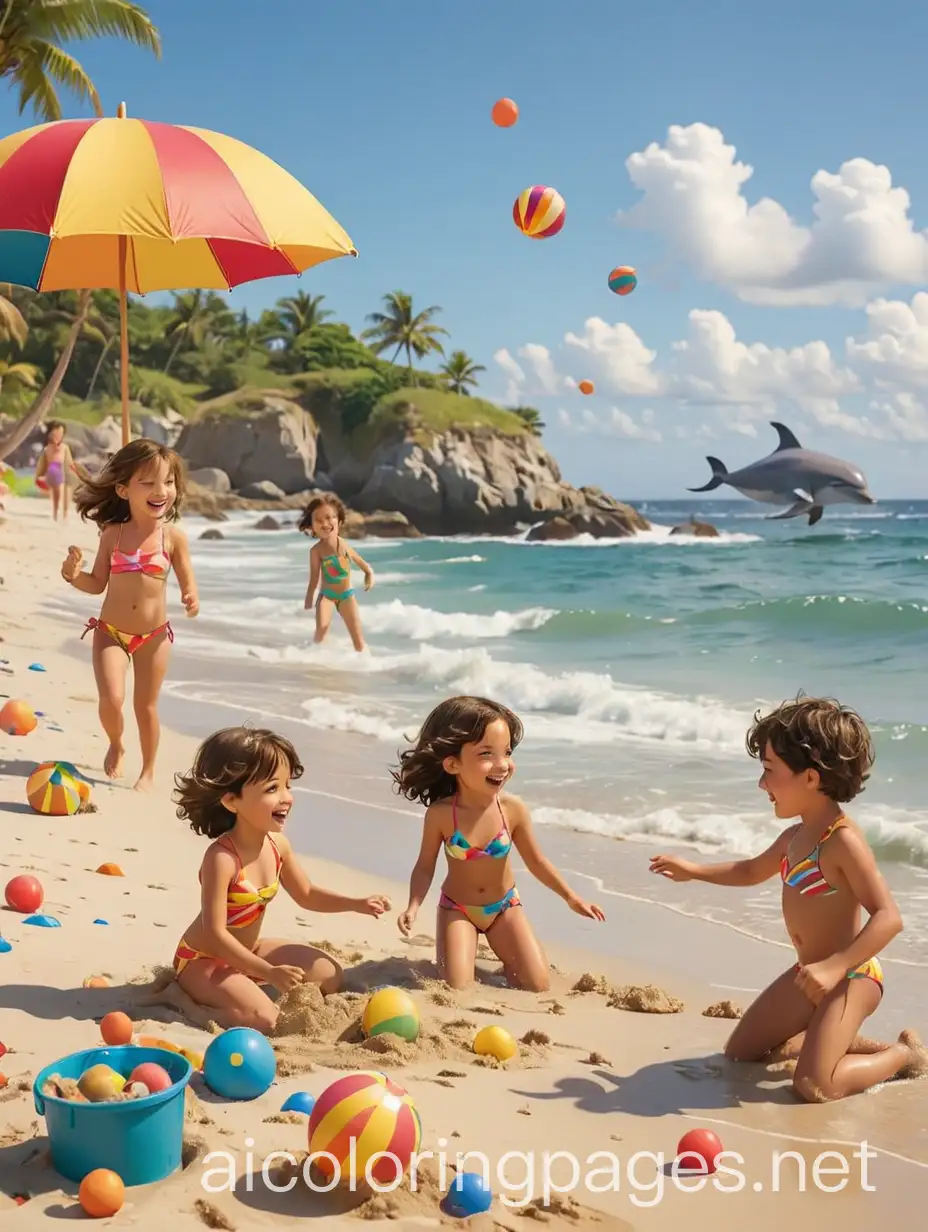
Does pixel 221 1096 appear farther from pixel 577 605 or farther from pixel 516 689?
pixel 577 605

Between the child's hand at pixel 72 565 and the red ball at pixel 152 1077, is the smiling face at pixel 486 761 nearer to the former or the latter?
the red ball at pixel 152 1077

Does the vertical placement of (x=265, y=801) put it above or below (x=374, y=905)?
above

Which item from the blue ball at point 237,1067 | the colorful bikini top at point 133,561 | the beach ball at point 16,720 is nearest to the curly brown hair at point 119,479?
the colorful bikini top at point 133,561

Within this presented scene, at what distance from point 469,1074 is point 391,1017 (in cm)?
30

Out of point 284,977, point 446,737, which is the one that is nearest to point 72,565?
point 446,737

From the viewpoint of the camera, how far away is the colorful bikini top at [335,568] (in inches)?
536

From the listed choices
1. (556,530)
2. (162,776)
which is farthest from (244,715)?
(556,530)

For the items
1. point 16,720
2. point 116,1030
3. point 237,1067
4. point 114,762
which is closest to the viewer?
point 237,1067

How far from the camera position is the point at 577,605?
89.8 ft

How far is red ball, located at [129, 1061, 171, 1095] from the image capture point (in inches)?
127

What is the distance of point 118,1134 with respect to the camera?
10.0ft

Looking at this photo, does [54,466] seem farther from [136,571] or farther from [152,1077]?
[152,1077]

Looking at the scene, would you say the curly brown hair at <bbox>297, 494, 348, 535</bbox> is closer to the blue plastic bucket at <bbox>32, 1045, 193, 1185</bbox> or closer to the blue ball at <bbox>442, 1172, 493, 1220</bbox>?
the blue plastic bucket at <bbox>32, 1045, 193, 1185</bbox>

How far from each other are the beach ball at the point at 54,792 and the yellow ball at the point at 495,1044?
3.09 m
